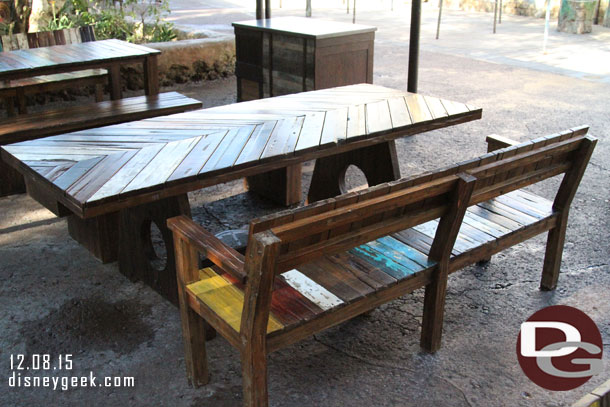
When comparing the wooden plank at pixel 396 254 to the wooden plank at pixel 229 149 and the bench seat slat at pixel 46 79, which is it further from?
the bench seat slat at pixel 46 79

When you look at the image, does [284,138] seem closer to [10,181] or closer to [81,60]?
[81,60]

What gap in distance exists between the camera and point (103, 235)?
3.53 metres

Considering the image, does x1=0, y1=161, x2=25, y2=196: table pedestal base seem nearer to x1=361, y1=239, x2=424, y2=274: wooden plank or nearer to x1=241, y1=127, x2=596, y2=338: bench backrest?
x1=361, y1=239, x2=424, y2=274: wooden plank

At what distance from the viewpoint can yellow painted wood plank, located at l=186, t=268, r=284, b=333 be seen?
2.30 m

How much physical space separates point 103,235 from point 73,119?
3.97 feet

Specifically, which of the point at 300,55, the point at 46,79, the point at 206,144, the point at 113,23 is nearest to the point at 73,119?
the point at 46,79

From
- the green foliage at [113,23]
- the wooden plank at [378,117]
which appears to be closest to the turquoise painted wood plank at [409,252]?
the wooden plank at [378,117]

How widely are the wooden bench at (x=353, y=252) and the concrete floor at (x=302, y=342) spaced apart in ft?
0.55

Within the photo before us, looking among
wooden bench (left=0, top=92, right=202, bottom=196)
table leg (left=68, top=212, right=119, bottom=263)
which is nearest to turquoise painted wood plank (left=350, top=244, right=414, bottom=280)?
table leg (left=68, top=212, right=119, bottom=263)

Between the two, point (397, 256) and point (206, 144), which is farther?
point (206, 144)

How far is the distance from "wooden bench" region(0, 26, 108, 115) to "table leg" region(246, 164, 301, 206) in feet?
6.23

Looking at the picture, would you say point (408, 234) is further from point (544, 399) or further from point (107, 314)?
point (107, 314)

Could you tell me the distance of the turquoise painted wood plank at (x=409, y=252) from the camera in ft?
8.82

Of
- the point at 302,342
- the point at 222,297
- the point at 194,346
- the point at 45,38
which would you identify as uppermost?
the point at 45,38
